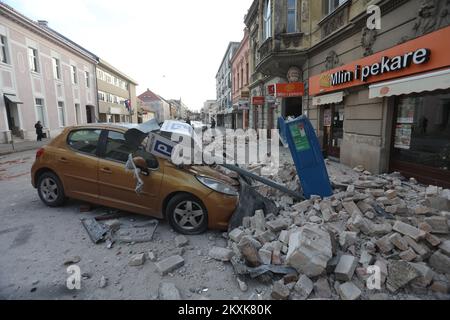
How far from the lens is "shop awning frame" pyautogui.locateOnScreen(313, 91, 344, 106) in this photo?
8641mm

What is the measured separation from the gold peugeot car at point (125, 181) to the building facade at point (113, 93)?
31.5 meters

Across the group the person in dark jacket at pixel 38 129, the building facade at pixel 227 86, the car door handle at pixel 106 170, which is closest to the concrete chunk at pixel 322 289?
the car door handle at pixel 106 170

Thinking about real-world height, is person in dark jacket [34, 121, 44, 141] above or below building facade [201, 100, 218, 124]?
below

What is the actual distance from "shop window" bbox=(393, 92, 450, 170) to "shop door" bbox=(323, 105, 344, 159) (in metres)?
2.75

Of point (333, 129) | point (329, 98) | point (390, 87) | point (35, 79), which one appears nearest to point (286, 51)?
point (329, 98)

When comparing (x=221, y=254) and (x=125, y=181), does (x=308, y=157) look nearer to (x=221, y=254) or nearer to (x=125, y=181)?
(x=221, y=254)

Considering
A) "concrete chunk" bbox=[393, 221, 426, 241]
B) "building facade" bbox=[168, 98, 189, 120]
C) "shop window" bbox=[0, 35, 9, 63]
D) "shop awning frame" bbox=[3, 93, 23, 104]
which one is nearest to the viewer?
"concrete chunk" bbox=[393, 221, 426, 241]

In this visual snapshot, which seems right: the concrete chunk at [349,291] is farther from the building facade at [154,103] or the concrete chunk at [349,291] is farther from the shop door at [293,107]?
the building facade at [154,103]

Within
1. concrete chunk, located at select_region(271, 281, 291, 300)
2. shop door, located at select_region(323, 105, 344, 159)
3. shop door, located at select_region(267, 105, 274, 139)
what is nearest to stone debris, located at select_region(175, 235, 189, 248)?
concrete chunk, located at select_region(271, 281, 291, 300)

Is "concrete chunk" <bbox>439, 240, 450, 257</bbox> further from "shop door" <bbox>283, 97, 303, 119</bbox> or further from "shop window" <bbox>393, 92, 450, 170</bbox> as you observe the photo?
"shop door" <bbox>283, 97, 303, 119</bbox>

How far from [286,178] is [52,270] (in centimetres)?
446

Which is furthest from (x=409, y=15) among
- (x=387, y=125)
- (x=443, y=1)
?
(x=387, y=125)

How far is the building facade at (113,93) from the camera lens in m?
33.2

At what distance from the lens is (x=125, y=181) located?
388 centimetres
